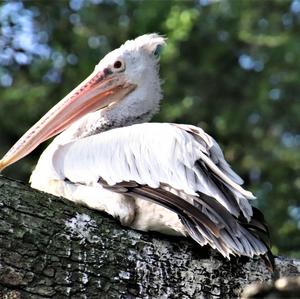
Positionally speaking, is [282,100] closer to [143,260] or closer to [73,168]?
[73,168]

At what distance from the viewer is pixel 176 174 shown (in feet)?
12.8

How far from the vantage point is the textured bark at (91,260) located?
9.91 feet

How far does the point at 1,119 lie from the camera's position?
9.44 meters

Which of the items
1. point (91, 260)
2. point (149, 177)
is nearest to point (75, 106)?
point (149, 177)

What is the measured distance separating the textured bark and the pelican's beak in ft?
4.41

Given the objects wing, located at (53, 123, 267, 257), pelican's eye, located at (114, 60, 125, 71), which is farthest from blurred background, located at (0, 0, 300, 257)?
wing, located at (53, 123, 267, 257)

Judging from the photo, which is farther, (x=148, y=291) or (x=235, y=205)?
(x=235, y=205)

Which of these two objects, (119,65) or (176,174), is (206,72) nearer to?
(119,65)

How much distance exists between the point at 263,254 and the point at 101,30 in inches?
277

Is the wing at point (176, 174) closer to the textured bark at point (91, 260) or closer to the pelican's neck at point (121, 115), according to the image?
the textured bark at point (91, 260)

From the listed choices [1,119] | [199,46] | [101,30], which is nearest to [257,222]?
[1,119]

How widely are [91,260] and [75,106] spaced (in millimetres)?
2107

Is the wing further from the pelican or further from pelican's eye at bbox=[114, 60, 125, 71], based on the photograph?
pelican's eye at bbox=[114, 60, 125, 71]

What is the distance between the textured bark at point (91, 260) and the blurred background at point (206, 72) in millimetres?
5251
